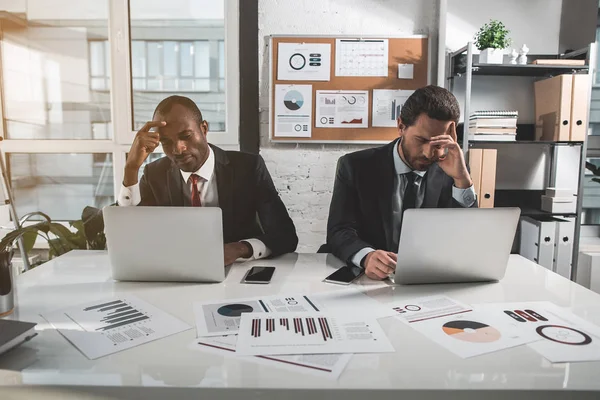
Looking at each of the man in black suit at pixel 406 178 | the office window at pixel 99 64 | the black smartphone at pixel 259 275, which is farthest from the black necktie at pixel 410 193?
the office window at pixel 99 64

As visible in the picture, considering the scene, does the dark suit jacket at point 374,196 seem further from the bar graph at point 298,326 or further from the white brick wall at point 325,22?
the white brick wall at point 325,22

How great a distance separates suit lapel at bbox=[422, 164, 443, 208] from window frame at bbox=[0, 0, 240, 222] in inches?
55.5

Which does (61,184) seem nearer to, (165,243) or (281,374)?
(165,243)

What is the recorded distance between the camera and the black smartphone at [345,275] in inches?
50.7

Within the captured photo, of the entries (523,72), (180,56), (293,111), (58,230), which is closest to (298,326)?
(58,230)

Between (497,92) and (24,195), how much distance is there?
3.43 metres

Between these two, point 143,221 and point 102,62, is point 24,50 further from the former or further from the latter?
point 143,221

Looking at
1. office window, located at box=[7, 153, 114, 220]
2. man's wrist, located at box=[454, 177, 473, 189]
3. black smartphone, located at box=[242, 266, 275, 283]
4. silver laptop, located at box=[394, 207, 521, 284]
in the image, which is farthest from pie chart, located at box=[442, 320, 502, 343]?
office window, located at box=[7, 153, 114, 220]

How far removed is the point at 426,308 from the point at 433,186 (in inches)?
34.2

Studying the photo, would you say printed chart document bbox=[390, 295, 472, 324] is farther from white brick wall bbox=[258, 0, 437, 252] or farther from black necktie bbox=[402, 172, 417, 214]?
white brick wall bbox=[258, 0, 437, 252]

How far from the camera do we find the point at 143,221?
1.19 m

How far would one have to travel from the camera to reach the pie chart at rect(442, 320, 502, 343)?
890 millimetres

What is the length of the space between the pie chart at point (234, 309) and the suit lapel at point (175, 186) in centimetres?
91

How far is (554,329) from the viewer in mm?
939
